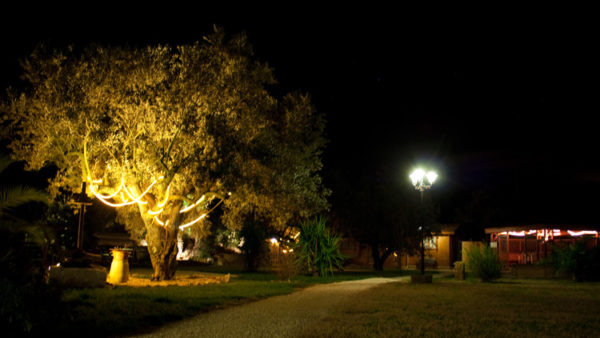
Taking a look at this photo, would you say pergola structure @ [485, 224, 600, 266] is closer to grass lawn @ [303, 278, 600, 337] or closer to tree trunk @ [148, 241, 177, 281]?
grass lawn @ [303, 278, 600, 337]

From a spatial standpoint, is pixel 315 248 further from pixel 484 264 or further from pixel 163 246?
pixel 163 246

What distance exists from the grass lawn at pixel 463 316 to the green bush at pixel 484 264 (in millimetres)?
6312

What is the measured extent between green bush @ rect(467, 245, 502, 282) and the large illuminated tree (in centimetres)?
873

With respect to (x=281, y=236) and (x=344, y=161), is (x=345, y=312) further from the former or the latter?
(x=344, y=161)

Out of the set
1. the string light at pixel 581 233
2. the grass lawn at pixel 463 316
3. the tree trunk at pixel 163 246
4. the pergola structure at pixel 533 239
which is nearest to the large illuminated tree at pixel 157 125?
the tree trunk at pixel 163 246

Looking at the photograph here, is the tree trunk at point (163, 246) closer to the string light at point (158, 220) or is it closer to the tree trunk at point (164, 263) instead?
the tree trunk at point (164, 263)

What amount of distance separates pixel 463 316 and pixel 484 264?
11.9 metres

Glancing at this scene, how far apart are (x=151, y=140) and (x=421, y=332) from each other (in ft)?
34.8

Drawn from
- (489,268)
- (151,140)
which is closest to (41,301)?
(151,140)

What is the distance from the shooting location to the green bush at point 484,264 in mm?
21109

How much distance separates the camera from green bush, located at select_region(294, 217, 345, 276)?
23.0 m

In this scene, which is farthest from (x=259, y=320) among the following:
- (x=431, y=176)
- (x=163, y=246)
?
(x=431, y=176)

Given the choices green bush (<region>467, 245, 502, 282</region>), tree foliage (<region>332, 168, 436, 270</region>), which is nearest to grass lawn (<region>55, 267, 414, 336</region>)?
green bush (<region>467, 245, 502, 282</region>)

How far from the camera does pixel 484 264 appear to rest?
21.1 m
